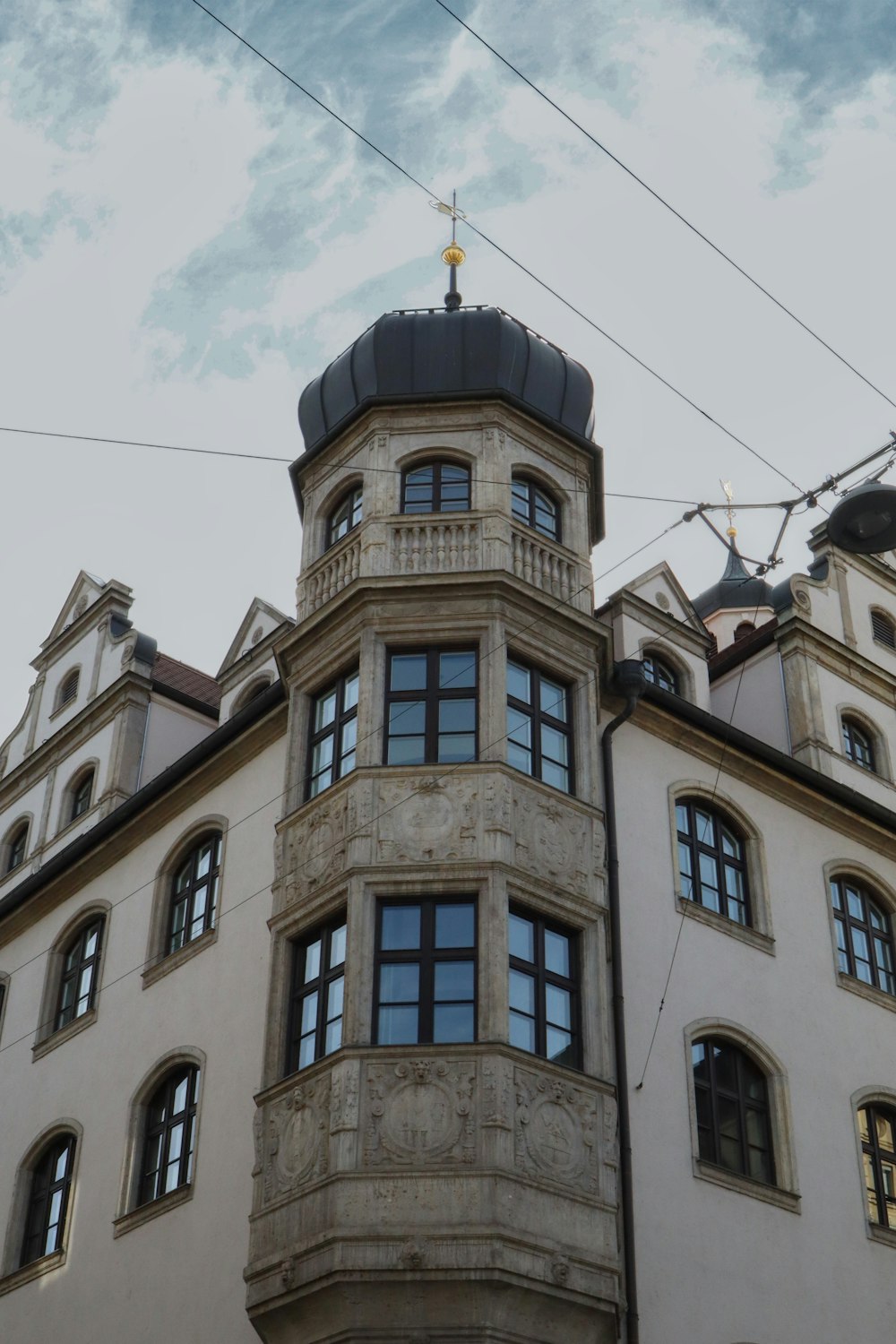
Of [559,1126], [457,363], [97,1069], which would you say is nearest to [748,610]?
[457,363]

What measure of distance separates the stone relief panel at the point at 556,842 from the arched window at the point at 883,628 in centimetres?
1034

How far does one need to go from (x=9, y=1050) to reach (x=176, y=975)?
4680mm

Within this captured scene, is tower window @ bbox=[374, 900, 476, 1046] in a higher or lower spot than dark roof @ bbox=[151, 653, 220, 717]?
lower

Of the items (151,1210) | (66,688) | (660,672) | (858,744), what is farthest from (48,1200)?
(858,744)

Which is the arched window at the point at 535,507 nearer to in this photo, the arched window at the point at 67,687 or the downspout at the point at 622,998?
the downspout at the point at 622,998

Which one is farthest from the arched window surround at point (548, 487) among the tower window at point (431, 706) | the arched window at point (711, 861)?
the arched window at point (711, 861)

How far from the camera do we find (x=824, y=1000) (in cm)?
2403

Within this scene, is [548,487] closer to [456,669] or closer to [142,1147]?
[456,669]

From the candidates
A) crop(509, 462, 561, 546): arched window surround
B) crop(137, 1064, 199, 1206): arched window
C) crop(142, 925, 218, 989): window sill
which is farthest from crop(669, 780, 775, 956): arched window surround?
Result: crop(137, 1064, 199, 1206): arched window

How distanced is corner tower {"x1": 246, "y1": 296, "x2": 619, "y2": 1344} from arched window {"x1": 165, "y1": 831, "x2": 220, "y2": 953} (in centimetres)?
268

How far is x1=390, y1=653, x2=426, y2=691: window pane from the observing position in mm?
22047

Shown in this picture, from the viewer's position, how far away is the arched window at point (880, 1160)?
22984 mm

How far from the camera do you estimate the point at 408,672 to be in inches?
874

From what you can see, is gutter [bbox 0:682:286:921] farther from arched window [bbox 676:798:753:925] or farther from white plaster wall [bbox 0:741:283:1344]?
arched window [bbox 676:798:753:925]
